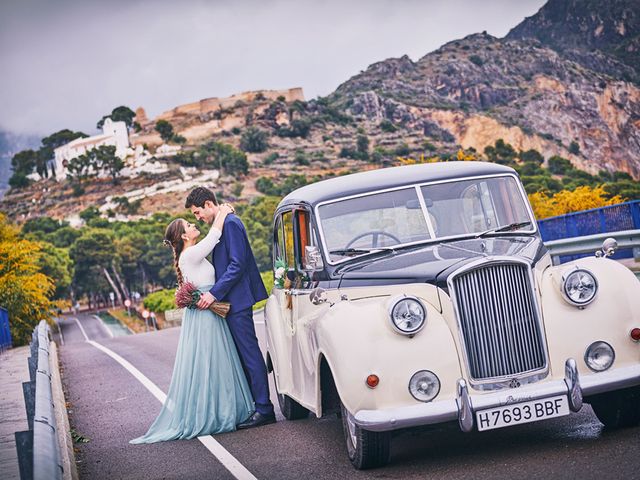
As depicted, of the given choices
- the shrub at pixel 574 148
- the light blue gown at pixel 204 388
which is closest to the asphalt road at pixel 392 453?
the light blue gown at pixel 204 388

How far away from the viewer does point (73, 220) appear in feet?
611

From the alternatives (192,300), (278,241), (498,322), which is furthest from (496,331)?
(192,300)

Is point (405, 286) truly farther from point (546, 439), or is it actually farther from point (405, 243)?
point (546, 439)

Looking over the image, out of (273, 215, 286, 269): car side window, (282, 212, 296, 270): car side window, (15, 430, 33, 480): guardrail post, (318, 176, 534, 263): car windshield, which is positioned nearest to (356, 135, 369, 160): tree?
(273, 215, 286, 269): car side window

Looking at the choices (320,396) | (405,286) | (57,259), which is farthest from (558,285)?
(57,259)

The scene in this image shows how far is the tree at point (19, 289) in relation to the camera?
38.4 meters

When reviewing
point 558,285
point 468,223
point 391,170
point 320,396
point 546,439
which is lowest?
point 546,439

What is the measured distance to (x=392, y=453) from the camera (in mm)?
6996

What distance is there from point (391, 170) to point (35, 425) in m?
3.69

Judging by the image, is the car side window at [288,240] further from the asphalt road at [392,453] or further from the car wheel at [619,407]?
the car wheel at [619,407]

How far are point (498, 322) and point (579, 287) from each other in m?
0.64

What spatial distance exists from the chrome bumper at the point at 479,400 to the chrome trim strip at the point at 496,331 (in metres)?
0.10

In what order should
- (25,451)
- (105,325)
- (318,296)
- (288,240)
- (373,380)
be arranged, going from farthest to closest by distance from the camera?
(105,325)
(288,240)
(318,296)
(373,380)
(25,451)

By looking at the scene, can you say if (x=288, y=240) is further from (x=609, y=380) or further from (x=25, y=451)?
(x=25, y=451)
